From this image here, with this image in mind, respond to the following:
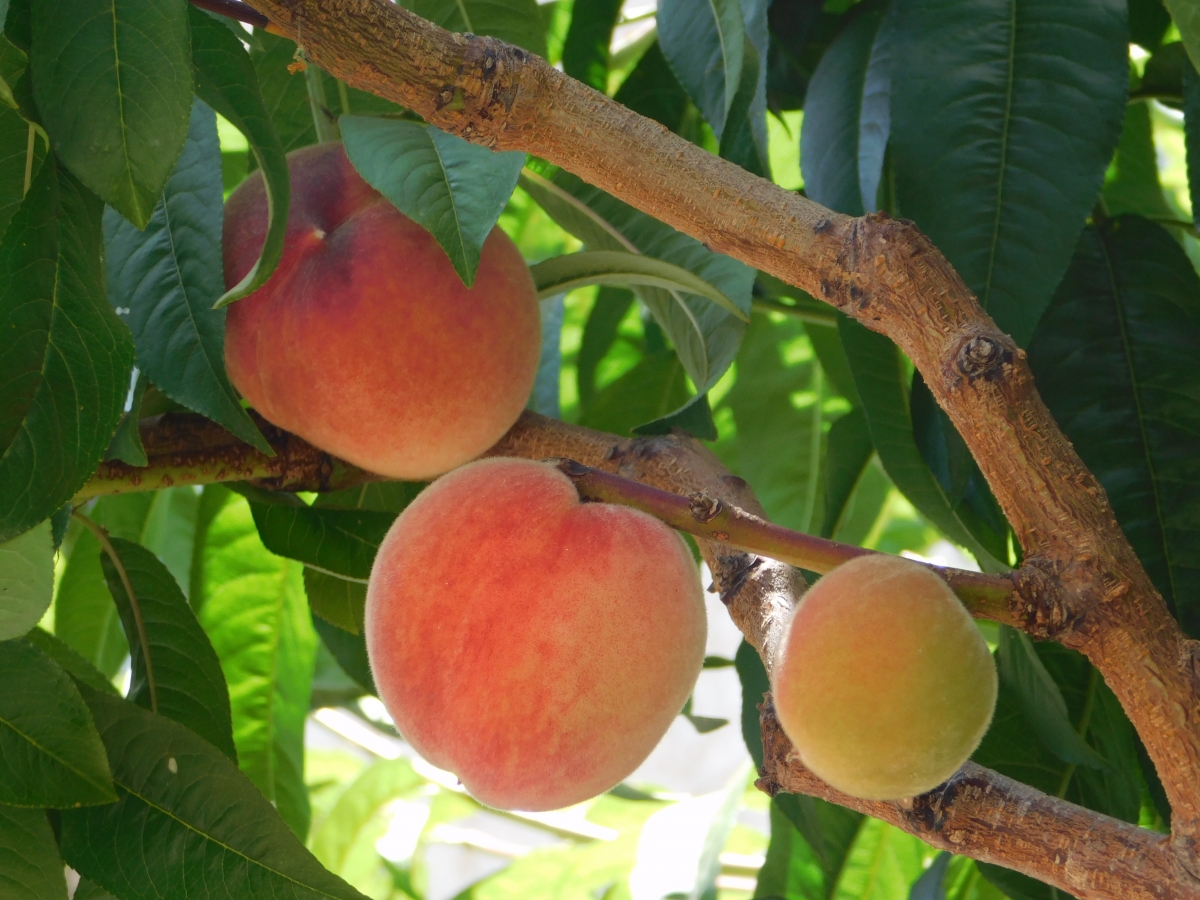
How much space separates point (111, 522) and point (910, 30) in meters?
0.73

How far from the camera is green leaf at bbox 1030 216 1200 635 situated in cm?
66

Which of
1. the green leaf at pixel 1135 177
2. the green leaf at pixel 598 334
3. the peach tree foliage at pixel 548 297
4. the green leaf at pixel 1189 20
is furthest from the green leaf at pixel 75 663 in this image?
the green leaf at pixel 1135 177

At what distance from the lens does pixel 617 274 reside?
685 millimetres

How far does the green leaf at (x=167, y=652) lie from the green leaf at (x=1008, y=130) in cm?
50

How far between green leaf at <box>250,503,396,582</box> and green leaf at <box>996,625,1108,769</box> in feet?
1.25

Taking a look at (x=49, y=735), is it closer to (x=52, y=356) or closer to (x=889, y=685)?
(x=52, y=356)

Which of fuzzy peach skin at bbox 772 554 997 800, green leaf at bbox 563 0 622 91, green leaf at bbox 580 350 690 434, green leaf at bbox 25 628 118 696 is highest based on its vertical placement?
green leaf at bbox 563 0 622 91

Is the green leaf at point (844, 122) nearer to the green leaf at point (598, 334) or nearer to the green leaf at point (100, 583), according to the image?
the green leaf at point (598, 334)

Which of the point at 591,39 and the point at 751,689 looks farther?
the point at 591,39

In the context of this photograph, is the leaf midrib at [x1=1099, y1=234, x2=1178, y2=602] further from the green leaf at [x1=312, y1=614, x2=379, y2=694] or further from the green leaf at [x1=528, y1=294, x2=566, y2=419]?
the green leaf at [x1=312, y1=614, x2=379, y2=694]

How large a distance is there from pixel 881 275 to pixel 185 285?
14.8 inches

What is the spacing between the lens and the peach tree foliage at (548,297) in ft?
1.55

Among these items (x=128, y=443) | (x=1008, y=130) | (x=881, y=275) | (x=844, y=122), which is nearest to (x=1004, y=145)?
(x=1008, y=130)

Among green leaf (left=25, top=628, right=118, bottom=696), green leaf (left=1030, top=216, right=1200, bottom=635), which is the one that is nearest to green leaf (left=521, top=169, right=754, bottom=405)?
green leaf (left=1030, top=216, right=1200, bottom=635)
